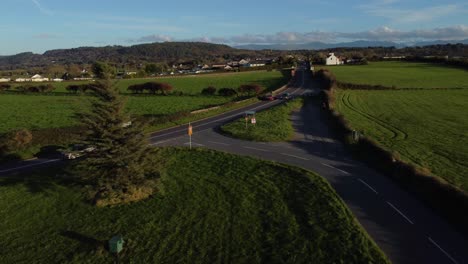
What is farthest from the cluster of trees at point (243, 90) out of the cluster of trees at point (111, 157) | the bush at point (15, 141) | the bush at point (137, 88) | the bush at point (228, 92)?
the cluster of trees at point (111, 157)

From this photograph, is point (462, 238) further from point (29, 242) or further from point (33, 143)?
point (33, 143)

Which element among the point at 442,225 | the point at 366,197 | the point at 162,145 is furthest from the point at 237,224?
the point at 162,145

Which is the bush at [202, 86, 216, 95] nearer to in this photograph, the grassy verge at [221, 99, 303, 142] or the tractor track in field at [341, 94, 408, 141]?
the tractor track in field at [341, 94, 408, 141]

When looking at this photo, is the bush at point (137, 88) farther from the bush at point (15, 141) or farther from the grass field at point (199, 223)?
the grass field at point (199, 223)

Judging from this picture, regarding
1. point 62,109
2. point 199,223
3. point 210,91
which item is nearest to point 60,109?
point 62,109

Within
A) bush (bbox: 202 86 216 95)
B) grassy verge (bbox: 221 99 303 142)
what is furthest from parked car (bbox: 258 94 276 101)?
grassy verge (bbox: 221 99 303 142)
